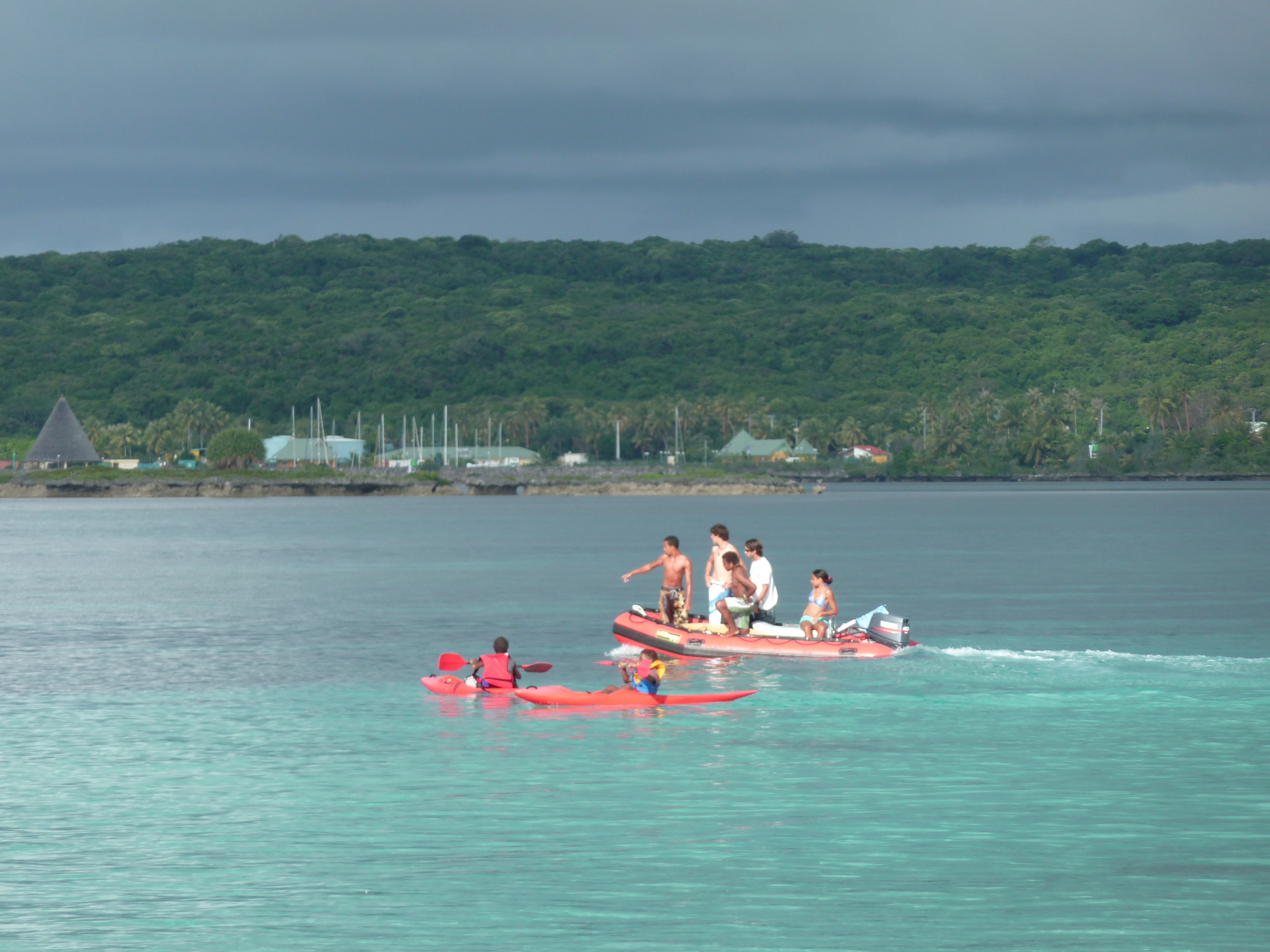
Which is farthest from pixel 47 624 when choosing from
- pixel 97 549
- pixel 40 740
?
pixel 97 549

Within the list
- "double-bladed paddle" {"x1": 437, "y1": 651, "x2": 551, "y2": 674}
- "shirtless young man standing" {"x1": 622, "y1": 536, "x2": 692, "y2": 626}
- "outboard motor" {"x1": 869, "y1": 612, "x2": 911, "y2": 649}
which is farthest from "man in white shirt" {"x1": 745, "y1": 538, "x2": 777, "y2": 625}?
"double-bladed paddle" {"x1": 437, "y1": 651, "x2": 551, "y2": 674}

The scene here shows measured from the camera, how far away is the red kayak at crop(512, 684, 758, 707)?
25.6 metres

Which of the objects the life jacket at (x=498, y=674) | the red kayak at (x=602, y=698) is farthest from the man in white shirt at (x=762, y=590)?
the life jacket at (x=498, y=674)

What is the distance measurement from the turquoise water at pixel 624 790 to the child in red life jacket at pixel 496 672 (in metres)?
0.54

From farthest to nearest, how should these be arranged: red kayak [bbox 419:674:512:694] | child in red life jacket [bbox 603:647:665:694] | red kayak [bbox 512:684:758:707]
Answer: red kayak [bbox 419:674:512:694] < red kayak [bbox 512:684:758:707] < child in red life jacket [bbox 603:647:665:694]

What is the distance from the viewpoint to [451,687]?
27.4 metres

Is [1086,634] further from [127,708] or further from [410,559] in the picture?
[410,559]

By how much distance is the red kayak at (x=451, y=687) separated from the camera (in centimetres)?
2723

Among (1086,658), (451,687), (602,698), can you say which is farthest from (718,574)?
(1086,658)

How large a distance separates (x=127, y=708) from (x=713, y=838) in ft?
47.0

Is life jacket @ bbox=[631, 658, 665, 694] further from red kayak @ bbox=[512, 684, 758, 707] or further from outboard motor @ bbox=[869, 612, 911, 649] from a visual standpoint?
outboard motor @ bbox=[869, 612, 911, 649]

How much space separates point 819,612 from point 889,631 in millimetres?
1749

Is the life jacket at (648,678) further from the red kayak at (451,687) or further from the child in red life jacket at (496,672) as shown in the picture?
the red kayak at (451,687)

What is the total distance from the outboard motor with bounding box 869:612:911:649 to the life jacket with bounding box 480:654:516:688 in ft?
28.0
